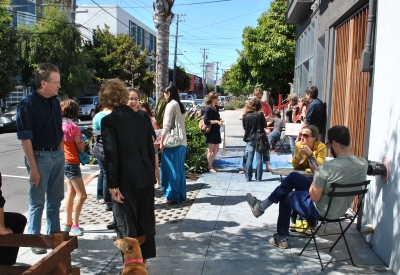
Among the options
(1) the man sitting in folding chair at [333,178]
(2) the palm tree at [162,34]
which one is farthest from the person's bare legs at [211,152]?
(1) the man sitting in folding chair at [333,178]

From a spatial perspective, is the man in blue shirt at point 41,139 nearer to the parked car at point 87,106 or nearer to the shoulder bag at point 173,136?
the shoulder bag at point 173,136

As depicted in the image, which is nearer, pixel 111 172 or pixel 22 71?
pixel 111 172

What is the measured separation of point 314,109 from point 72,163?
479 cm

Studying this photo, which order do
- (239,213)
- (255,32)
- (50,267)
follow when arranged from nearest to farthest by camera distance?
(50,267) → (239,213) → (255,32)

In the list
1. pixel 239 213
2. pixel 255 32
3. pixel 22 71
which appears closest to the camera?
pixel 239 213

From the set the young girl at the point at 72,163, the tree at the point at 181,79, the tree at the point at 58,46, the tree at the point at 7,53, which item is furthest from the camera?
the tree at the point at 181,79

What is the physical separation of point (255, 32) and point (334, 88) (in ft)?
34.8

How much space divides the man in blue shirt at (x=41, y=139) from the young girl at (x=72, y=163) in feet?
1.94

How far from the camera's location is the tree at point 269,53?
16.8 meters

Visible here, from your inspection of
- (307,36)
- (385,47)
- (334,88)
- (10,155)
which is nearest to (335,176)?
(385,47)

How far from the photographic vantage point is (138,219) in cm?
375

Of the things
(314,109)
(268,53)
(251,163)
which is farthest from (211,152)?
(268,53)

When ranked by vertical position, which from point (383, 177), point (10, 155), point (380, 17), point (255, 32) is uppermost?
point (255, 32)

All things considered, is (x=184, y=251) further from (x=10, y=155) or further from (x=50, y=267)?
(x=10, y=155)
